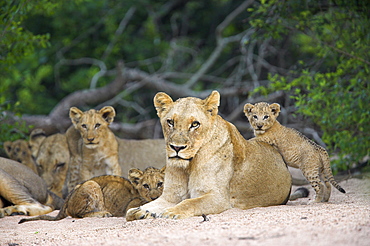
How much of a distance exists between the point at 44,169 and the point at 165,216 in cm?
487

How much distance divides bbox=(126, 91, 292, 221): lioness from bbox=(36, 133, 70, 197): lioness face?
419cm

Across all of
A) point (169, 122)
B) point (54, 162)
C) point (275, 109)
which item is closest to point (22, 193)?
point (54, 162)

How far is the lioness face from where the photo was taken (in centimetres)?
920

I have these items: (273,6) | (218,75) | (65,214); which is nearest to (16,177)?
(65,214)

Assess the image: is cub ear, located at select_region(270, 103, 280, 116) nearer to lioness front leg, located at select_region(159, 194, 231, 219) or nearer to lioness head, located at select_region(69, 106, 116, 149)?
lioness front leg, located at select_region(159, 194, 231, 219)

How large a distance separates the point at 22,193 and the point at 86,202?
133 cm

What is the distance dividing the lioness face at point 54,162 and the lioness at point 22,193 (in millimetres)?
1258

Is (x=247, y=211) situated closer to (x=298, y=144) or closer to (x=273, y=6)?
(x=298, y=144)

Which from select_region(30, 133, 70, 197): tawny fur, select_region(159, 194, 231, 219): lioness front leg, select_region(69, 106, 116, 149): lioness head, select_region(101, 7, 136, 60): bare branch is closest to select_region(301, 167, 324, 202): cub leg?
select_region(159, 194, 231, 219): lioness front leg

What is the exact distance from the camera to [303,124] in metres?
10.0

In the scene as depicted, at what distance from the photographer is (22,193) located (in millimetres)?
7219

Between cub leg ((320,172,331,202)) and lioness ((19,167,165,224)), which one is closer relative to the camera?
cub leg ((320,172,331,202))

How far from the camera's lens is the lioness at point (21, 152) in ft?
30.9

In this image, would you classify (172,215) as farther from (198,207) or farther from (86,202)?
(86,202)
